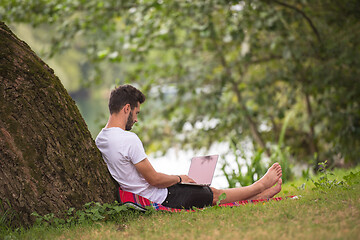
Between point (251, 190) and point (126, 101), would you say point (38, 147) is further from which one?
point (251, 190)

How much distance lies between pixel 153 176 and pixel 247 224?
3.38ft

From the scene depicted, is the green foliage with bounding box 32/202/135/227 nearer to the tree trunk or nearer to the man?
the tree trunk

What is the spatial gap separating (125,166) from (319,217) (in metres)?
1.63

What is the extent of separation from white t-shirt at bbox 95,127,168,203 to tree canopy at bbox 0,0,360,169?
2752 mm

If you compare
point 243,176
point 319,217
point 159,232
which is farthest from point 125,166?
point 243,176

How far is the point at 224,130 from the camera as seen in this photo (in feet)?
30.9

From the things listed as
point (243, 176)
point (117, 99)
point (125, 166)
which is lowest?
point (243, 176)

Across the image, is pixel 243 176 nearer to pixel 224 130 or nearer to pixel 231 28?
pixel 231 28

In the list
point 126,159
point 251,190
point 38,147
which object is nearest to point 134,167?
point 126,159

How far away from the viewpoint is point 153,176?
11.9 feet

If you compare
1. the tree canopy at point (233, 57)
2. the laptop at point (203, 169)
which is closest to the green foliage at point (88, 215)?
the laptop at point (203, 169)

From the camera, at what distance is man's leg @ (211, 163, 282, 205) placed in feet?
13.1

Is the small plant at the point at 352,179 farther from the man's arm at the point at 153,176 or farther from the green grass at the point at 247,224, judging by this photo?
the man's arm at the point at 153,176

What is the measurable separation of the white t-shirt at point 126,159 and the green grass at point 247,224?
0.22 metres
